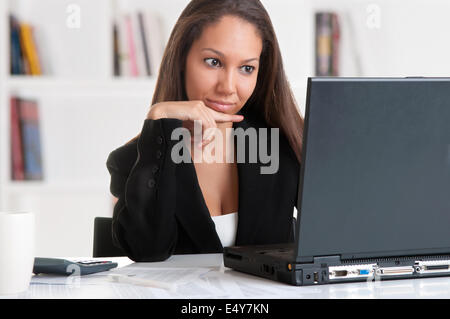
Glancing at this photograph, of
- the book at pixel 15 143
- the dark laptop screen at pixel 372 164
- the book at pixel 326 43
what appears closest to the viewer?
the dark laptop screen at pixel 372 164

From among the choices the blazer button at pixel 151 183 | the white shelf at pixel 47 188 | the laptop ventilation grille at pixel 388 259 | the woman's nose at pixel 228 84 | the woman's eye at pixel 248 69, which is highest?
the woman's eye at pixel 248 69

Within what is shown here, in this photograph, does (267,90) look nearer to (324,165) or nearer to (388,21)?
(324,165)

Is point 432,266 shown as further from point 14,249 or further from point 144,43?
point 144,43

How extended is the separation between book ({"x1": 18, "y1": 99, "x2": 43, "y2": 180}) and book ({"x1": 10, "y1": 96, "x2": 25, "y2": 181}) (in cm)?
1

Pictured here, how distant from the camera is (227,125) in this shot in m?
1.77

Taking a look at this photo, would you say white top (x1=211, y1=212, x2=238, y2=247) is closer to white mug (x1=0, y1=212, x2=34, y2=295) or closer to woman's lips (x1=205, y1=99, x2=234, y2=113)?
woman's lips (x1=205, y1=99, x2=234, y2=113)

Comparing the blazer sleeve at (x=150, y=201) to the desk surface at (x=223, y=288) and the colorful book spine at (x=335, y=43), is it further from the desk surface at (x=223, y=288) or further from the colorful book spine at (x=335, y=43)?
the colorful book spine at (x=335, y=43)

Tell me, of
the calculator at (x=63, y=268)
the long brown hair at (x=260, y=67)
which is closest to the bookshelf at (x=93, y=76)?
the long brown hair at (x=260, y=67)

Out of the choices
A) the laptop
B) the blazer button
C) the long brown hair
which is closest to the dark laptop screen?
the laptop

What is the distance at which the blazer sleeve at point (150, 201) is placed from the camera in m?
1.30

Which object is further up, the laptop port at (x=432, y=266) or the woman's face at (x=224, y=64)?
the woman's face at (x=224, y=64)

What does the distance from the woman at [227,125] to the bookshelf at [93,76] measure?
861mm

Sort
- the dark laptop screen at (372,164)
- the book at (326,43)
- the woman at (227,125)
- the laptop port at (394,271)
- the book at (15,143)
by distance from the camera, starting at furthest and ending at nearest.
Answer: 1. the book at (326,43)
2. the book at (15,143)
3. the woman at (227,125)
4. the laptop port at (394,271)
5. the dark laptop screen at (372,164)

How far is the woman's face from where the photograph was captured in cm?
162
